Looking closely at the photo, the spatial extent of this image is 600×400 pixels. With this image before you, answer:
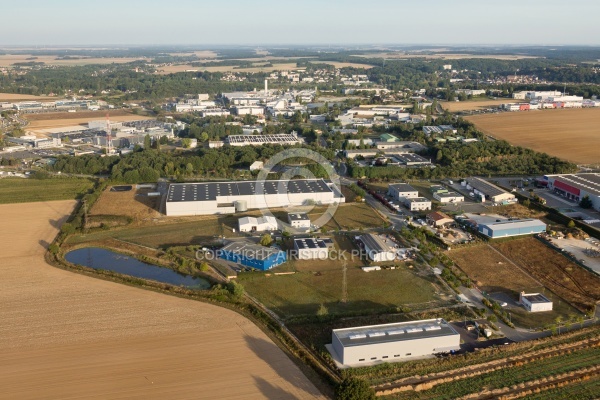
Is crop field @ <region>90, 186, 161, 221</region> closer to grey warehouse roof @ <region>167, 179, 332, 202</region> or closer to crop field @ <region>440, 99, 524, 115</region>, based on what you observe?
grey warehouse roof @ <region>167, 179, 332, 202</region>

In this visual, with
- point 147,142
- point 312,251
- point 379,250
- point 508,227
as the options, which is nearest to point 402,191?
point 508,227

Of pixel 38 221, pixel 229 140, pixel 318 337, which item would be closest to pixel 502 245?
pixel 318 337

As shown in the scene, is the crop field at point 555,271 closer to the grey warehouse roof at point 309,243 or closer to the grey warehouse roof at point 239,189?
the grey warehouse roof at point 309,243

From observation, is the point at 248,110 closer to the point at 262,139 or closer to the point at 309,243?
the point at 262,139

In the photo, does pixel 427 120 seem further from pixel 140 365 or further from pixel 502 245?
pixel 140 365

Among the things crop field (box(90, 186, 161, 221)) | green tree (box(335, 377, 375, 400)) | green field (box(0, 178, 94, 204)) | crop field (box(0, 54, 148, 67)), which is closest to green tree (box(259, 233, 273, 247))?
crop field (box(90, 186, 161, 221))

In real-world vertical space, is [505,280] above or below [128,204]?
below
